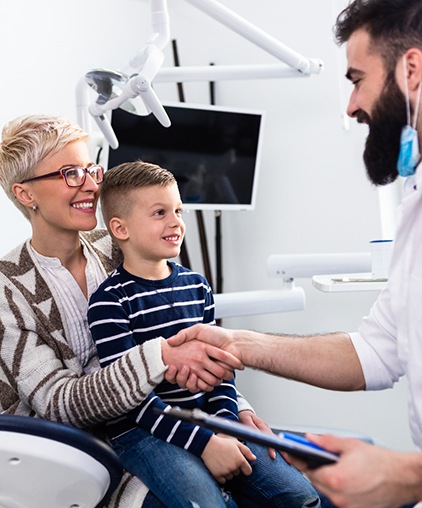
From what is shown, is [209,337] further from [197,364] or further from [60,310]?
[60,310]

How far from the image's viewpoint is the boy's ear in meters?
1.61

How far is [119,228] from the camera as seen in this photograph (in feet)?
5.31

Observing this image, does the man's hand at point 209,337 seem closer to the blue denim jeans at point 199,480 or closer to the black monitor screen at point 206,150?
the blue denim jeans at point 199,480

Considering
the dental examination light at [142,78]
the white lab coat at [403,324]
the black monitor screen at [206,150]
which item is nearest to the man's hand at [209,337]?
the white lab coat at [403,324]

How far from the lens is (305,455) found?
3.16 ft

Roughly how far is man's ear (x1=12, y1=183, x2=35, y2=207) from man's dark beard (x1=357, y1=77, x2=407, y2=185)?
0.70m

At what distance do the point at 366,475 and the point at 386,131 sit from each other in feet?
2.29

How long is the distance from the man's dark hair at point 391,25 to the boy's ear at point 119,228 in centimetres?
64

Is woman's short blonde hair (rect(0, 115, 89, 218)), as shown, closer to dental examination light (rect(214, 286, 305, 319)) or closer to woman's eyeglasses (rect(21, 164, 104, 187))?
woman's eyeglasses (rect(21, 164, 104, 187))

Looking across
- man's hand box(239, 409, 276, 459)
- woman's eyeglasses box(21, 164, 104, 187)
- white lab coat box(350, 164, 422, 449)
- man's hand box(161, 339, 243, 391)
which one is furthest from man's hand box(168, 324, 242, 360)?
woman's eyeglasses box(21, 164, 104, 187)

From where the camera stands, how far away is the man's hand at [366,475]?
38.3 inches

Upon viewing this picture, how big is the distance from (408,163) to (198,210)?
6.94 feet

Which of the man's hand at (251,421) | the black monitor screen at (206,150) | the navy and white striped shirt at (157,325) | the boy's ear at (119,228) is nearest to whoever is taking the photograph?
the navy and white striped shirt at (157,325)

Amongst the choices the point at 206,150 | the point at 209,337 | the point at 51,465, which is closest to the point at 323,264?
the point at 206,150
